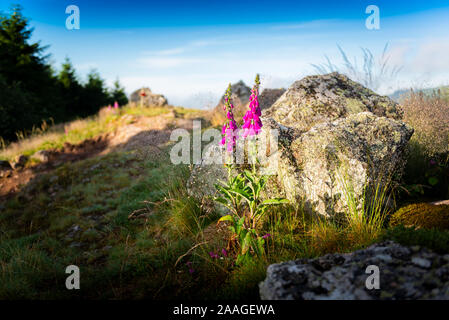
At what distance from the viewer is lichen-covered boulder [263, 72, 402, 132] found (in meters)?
5.57

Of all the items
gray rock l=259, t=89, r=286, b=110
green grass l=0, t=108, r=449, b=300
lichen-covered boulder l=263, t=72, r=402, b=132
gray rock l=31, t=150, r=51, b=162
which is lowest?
green grass l=0, t=108, r=449, b=300

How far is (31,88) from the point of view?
19.6 meters

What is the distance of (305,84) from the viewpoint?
6.10 m

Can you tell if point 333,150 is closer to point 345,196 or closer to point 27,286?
point 345,196

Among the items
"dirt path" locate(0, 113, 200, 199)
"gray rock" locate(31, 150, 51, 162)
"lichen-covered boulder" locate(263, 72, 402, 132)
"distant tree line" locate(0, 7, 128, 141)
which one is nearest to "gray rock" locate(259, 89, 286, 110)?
"dirt path" locate(0, 113, 200, 199)

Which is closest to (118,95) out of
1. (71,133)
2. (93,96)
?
(93,96)

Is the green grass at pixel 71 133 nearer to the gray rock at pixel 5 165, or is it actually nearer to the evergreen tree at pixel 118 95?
the gray rock at pixel 5 165

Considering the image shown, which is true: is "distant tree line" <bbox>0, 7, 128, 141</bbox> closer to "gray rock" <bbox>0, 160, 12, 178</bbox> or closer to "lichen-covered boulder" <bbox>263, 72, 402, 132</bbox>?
"gray rock" <bbox>0, 160, 12, 178</bbox>

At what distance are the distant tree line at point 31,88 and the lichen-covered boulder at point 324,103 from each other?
1441cm

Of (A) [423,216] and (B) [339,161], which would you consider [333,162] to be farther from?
(A) [423,216]

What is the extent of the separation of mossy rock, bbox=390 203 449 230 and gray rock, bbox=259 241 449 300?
1182 mm
